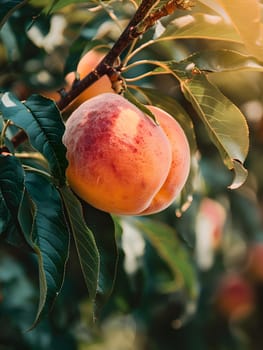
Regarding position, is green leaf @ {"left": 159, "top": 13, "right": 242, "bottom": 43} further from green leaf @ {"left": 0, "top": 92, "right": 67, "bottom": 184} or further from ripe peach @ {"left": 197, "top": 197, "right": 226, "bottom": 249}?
ripe peach @ {"left": 197, "top": 197, "right": 226, "bottom": 249}

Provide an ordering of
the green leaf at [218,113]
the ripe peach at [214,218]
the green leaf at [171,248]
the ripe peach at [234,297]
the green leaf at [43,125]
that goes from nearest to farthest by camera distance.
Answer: the green leaf at [43,125], the green leaf at [218,113], the green leaf at [171,248], the ripe peach at [214,218], the ripe peach at [234,297]

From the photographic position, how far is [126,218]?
1671mm

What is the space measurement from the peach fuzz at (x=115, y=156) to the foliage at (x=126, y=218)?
0.11 feet

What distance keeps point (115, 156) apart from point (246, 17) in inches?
9.4

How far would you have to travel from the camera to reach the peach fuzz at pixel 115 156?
3.08ft

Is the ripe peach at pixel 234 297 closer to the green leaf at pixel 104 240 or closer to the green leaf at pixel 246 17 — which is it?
the green leaf at pixel 104 240

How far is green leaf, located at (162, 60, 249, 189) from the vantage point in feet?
3.25

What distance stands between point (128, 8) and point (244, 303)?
182cm

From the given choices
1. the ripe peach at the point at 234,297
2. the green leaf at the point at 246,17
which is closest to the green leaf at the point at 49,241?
the green leaf at the point at 246,17

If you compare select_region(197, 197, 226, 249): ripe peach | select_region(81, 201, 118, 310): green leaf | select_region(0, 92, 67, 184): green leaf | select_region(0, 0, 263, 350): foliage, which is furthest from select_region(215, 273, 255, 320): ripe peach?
select_region(0, 92, 67, 184): green leaf

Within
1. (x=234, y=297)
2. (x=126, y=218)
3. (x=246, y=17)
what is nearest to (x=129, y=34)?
(x=246, y=17)

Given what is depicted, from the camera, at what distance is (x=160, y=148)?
0.97 m

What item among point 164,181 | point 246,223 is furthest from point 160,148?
point 246,223

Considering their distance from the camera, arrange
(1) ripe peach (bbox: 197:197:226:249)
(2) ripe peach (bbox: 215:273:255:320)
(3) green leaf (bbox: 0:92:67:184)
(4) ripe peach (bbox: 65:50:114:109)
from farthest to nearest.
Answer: (2) ripe peach (bbox: 215:273:255:320) < (1) ripe peach (bbox: 197:197:226:249) < (4) ripe peach (bbox: 65:50:114:109) < (3) green leaf (bbox: 0:92:67:184)
